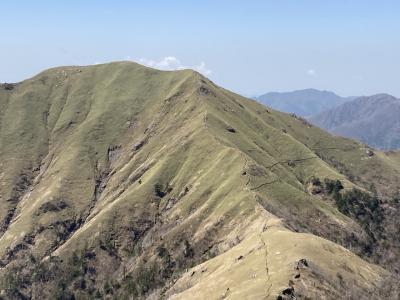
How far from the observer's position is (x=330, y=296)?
18175 cm

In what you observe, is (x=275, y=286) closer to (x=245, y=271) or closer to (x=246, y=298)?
(x=246, y=298)

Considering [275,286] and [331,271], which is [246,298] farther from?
[331,271]

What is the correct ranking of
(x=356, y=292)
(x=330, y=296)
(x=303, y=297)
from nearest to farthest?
(x=303, y=297) → (x=330, y=296) → (x=356, y=292)

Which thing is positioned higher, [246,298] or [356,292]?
[246,298]

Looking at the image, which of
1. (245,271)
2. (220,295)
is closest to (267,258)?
(245,271)

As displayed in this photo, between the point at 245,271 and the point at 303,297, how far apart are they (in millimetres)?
32944

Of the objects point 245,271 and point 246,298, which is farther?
point 245,271

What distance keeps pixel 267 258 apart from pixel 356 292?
34921 mm

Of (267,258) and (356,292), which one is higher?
(267,258)

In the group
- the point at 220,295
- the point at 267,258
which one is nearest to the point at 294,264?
the point at 267,258

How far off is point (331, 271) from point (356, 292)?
11978 mm

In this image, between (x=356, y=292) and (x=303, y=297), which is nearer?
(x=303, y=297)

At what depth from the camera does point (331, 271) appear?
19625 centimetres

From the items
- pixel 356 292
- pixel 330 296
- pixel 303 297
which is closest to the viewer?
pixel 303 297
